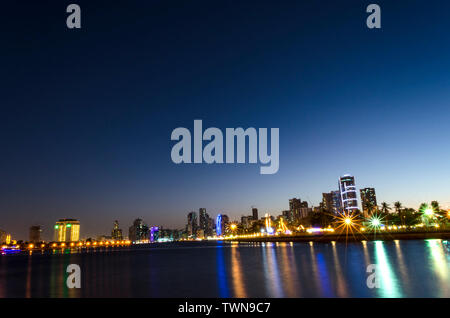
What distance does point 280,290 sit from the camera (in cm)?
2559

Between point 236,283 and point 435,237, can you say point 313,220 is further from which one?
point 236,283

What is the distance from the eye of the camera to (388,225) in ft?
540
